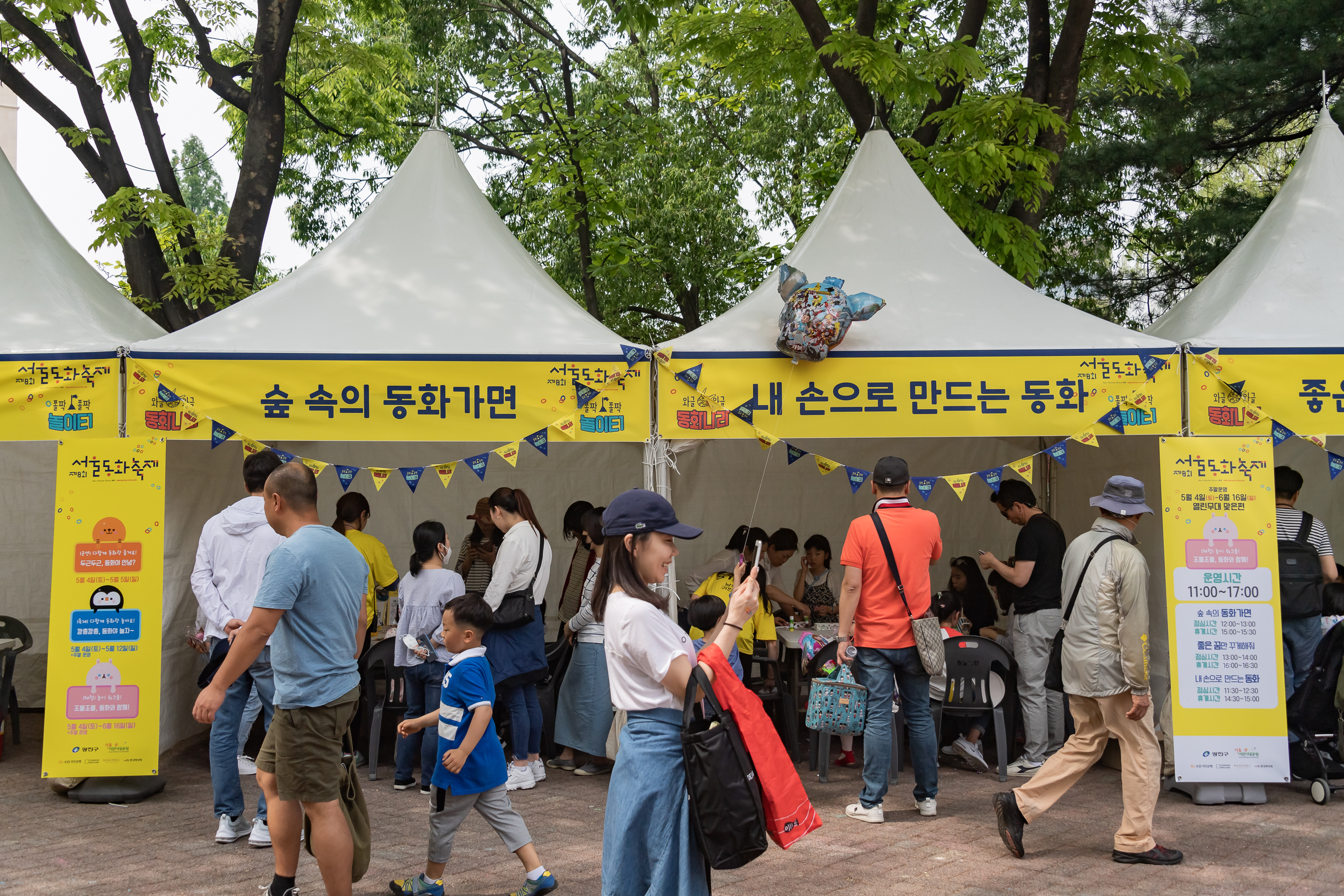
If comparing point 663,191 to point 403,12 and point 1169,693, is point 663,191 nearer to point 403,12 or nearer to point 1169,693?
point 403,12

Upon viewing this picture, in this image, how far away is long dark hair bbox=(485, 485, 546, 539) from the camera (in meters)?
5.82

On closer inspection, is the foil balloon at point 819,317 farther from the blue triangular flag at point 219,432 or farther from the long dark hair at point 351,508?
the blue triangular flag at point 219,432

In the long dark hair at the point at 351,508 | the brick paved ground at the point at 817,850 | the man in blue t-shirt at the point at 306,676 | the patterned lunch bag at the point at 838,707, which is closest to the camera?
the man in blue t-shirt at the point at 306,676

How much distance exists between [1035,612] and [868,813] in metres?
1.79

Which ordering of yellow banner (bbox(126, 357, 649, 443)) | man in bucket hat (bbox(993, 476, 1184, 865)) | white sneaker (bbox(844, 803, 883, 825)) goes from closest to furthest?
man in bucket hat (bbox(993, 476, 1184, 865)) → white sneaker (bbox(844, 803, 883, 825)) → yellow banner (bbox(126, 357, 649, 443))

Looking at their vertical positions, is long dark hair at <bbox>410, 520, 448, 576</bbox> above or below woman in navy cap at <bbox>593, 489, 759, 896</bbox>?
above

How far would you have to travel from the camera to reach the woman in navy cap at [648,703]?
2.54 m

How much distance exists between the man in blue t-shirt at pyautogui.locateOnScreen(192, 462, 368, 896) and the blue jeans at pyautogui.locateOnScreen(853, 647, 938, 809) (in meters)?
2.43

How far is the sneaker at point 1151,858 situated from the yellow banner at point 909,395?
7.06ft

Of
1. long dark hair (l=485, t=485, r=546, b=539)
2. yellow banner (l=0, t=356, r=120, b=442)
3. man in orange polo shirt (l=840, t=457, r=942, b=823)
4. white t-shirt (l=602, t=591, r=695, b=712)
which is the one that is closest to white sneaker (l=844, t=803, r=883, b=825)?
man in orange polo shirt (l=840, t=457, r=942, b=823)

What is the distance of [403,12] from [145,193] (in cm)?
682

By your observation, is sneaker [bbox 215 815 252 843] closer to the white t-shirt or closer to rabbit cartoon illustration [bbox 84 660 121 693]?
rabbit cartoon illustration [bbox 84 660 121 693]

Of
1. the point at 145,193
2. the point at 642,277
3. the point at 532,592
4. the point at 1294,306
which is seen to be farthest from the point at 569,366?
the point at 642,277

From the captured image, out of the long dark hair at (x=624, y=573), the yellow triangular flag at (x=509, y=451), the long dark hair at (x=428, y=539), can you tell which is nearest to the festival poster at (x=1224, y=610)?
the yellow triangular flag at (x=509, y=451)
